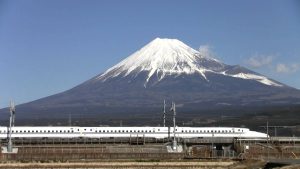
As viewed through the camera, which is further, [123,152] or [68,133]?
[68,133]

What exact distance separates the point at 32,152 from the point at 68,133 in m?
41.5

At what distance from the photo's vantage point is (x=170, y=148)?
78.8 meters

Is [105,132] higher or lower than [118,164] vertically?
higher

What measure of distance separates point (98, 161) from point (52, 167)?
5.36 metres

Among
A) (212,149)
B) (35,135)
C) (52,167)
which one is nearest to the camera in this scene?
(52,167)

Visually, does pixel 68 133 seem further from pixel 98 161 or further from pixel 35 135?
pixel 98 161

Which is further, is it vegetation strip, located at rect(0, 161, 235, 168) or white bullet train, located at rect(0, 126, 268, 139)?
white bullet train, located at rect(0, 126, 268, 139)

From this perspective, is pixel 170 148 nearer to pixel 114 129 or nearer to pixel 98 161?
pixel 98 161

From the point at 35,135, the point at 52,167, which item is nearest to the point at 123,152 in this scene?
the point at 52,167

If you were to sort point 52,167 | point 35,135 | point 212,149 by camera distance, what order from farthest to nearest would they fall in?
point 35,135 → point 212,149 → point 52,167

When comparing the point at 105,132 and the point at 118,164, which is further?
the point at 105,132

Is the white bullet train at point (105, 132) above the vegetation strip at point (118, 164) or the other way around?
above

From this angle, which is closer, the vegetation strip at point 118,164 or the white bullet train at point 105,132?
the vegetation strip at point 118,164

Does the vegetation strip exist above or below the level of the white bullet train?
below
